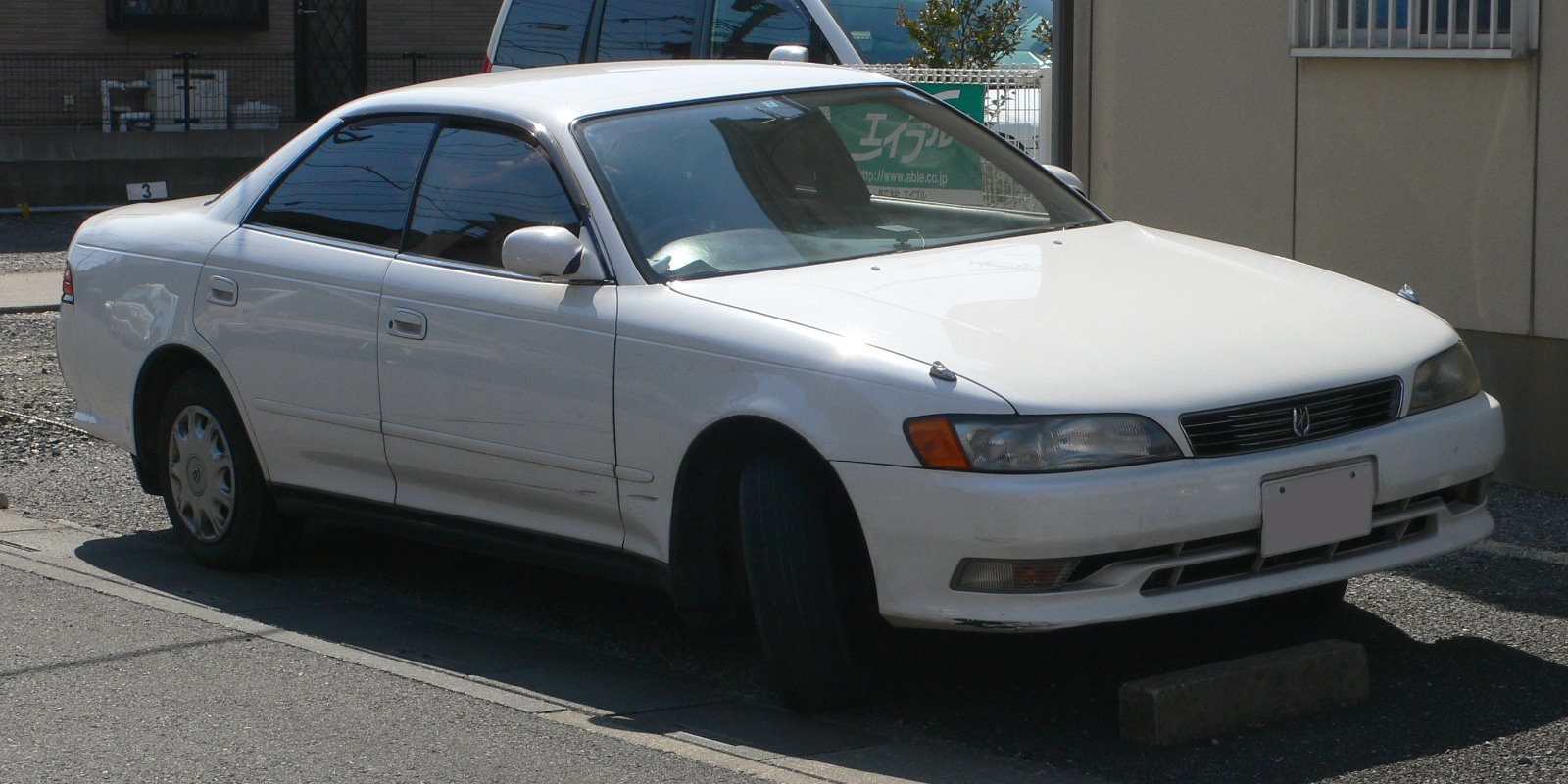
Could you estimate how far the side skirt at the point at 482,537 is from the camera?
16.3ft

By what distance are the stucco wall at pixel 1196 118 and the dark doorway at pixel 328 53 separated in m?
16.8

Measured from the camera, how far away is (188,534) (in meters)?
6.36

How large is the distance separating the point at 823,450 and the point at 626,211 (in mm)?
1092

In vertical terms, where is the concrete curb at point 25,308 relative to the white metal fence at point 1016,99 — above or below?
below

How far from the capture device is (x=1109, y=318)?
4.62 metres

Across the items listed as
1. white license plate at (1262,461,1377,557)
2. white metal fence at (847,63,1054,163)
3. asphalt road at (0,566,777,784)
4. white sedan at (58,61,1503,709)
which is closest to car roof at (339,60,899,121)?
white sedan at (58,61,1503,709)

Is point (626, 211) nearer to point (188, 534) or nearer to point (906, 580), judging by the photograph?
point (906, 580)

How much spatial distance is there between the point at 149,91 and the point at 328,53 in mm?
2492

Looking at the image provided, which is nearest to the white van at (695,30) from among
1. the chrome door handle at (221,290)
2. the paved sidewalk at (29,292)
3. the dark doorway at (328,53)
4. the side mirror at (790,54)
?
the side mirror at (790,54)

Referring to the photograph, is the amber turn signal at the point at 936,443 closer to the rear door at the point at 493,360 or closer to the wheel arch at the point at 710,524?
the wheel arch at the point at 710,524

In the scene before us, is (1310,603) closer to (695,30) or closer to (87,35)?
(695,30)

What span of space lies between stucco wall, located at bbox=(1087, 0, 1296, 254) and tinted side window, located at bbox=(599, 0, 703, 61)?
2.73 meters

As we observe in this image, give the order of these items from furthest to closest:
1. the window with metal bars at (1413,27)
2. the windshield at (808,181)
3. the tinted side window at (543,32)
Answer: the tinted side window at (543,32) < the window with metal bars at (1413,27) < the windshield at (808,181)

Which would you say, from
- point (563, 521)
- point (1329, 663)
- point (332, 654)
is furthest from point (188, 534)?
point (1329, 663)
